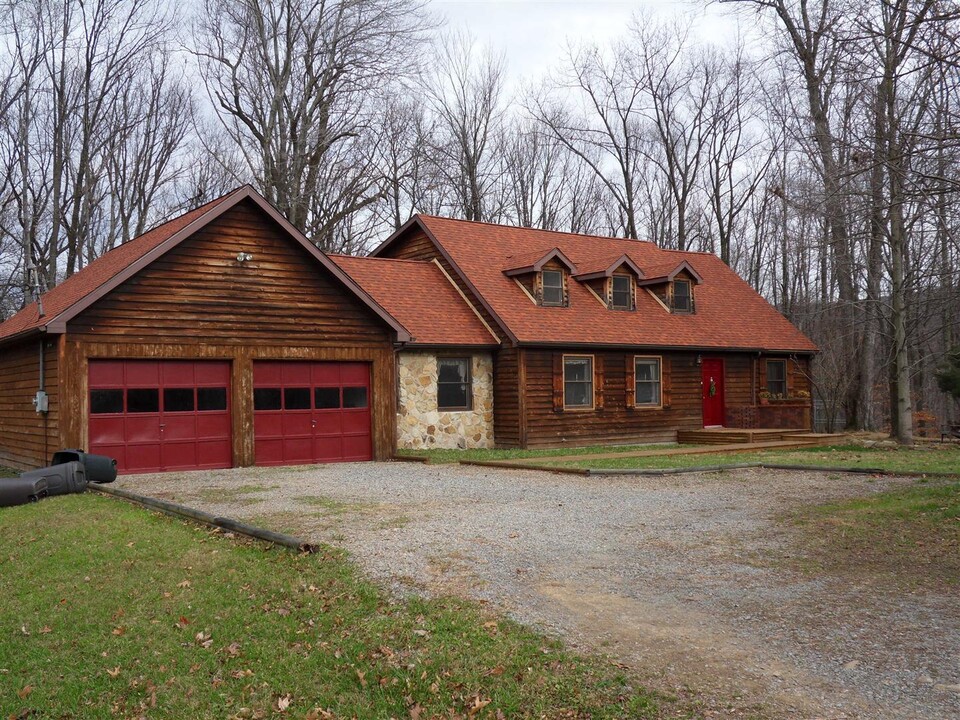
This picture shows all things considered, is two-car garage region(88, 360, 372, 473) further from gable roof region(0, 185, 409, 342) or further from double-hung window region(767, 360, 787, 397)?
double-hung window region(767, 360, 787, 397)

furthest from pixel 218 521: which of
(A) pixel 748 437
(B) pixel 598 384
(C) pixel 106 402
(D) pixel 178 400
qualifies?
(A) pixel 748 437

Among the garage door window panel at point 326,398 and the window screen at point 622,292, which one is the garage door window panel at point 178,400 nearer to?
the garage door window panel at point 326,398

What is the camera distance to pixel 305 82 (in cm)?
3184

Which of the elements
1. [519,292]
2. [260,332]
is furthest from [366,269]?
[260,332]

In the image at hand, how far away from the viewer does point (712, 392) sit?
1080 inches

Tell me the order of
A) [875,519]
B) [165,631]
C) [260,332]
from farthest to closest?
[260,332] → [875,519] → [165,631]

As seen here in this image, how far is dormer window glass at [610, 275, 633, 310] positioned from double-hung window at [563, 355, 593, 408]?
273cm

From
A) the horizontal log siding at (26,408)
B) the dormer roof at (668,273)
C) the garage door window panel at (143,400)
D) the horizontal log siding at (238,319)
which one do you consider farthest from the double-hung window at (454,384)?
the horizontal log siding at (26,408)

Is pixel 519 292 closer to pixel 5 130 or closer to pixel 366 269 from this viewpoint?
pixel 366 269

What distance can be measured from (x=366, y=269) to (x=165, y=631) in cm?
1761

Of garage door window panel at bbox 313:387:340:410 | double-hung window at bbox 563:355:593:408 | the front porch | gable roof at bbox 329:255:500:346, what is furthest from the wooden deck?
garage door window panel at bbox 313:387:340:410

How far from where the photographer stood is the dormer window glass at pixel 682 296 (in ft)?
92.1

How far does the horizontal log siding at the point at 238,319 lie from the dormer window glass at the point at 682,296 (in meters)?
11.4

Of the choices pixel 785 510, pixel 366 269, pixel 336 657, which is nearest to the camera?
pixel 336 657
